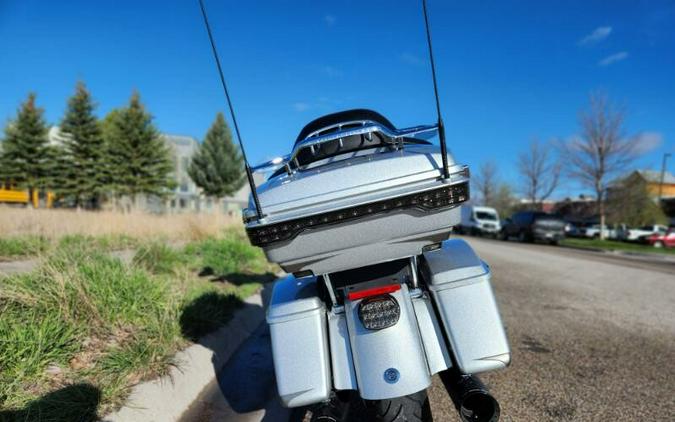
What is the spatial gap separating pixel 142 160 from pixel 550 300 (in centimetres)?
3427

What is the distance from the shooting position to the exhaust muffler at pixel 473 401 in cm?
185

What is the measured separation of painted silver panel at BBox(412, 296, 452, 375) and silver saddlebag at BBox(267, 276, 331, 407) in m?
0.50

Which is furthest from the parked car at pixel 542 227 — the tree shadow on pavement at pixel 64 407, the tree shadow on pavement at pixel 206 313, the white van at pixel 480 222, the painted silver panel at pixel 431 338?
the tree shadow on pavement at pixel 64 407

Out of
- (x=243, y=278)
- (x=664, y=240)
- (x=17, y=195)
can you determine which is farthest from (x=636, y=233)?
(x=17, y=195)

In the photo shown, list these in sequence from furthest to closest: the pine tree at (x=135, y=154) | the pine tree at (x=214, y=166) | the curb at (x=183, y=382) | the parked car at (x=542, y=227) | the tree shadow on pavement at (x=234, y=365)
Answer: the pine tree at (x=214, y=166) → the pine tree at (x=135, y=154) → the parked car at (x=542, y=227) → the tree shadow on pavement at (x=234, y=365) → the curb at (x=183, y=382)

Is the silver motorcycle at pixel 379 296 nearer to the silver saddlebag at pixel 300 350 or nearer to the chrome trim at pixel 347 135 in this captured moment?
the silver saddlebag at pixel 300 350

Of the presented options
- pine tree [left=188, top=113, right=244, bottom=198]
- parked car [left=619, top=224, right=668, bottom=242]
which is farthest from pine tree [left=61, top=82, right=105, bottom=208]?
parked car [left=619, top=224, right=668, bottom=242]

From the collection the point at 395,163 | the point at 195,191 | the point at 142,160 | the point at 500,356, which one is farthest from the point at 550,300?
the point at 195,191

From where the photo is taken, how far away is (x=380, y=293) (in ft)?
6.70

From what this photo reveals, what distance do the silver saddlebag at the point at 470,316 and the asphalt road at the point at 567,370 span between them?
0.82 m

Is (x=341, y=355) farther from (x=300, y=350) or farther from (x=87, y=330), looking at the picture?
(x=87, y=330)

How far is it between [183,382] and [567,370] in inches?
120

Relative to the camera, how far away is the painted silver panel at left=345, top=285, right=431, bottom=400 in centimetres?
184

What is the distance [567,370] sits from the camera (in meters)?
3.31
